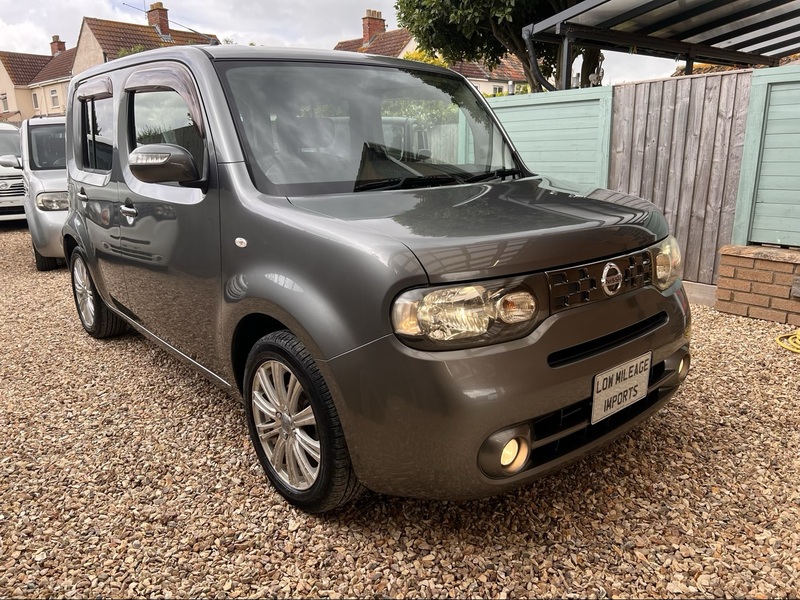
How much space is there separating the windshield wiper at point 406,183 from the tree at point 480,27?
30.8 feet

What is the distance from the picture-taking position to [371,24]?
30.5m

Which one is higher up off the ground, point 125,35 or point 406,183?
point 125,35

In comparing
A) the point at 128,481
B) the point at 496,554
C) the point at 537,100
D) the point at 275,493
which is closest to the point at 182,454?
the point at 128,481

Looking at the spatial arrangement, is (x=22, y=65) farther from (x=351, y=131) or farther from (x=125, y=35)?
(x=351, y=131)

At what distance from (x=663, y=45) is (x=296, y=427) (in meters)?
8.23

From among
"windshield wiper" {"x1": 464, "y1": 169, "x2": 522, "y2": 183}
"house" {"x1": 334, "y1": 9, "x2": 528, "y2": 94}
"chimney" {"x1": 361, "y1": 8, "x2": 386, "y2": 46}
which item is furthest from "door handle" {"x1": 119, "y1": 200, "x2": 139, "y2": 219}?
"chimney" {"x1": 361, "y1": 8, "x2": 386, "y2": 46}

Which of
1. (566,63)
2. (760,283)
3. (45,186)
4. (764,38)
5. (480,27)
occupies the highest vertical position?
(480,27)

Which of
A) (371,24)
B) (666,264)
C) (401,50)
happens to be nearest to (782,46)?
(666,264)

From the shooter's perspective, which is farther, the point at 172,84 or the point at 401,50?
the point at 401,50

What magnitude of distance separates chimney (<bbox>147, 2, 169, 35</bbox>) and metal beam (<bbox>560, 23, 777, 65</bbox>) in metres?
29.3

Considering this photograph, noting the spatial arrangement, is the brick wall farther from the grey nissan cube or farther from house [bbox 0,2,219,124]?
house [bbox 0,2,219,124]

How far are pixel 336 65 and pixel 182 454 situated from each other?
2.15 meters

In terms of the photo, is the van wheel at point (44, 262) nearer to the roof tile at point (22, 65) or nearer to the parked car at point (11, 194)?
the parked car at point (11, 194)

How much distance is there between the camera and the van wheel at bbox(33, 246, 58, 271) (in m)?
7.77
